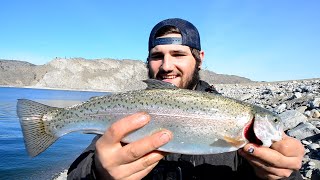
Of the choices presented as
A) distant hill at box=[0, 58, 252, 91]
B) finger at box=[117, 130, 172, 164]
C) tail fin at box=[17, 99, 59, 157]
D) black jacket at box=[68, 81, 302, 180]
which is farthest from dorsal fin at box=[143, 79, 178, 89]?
distant hill at box=[0, 58, 252, 91]

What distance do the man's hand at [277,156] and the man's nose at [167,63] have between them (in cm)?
174

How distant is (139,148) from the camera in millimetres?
3059

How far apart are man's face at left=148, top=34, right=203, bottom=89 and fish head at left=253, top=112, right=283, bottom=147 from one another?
145 centimetres

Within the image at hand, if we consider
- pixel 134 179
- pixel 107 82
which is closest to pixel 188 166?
pixel 134 179

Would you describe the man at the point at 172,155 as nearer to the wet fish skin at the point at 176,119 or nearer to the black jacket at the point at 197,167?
the black jacket at the point at 197,167

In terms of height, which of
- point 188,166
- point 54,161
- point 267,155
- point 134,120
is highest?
point 134,120

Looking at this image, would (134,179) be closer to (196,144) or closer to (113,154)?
(113,154)

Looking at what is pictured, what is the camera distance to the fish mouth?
3.44 m

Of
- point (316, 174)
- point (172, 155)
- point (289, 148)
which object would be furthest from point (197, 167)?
point (316, 174)

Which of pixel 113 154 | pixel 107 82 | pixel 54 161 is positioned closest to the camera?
pixel 113 154

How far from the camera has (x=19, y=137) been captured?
24734 mm

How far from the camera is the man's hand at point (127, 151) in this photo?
122 inches

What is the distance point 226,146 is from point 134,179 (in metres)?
0.99

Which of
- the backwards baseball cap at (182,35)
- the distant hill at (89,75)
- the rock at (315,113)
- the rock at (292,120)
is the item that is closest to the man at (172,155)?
the backwards baseball cap at (182,35)
